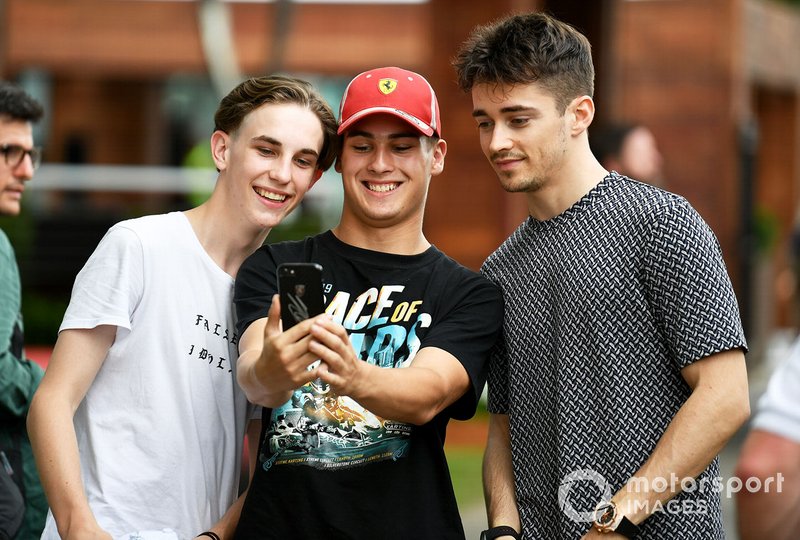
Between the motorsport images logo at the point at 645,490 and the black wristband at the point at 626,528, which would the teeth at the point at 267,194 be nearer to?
the motorsport images logo at the point at 645,490

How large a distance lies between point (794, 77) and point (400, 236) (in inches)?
735

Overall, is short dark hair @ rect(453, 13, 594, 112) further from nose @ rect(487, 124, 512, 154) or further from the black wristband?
the black wristband

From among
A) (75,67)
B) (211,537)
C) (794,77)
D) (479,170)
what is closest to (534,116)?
(211,537)

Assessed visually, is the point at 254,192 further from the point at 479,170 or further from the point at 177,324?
the point at 479,170

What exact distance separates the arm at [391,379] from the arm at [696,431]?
0.54 metres

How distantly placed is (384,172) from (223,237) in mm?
528

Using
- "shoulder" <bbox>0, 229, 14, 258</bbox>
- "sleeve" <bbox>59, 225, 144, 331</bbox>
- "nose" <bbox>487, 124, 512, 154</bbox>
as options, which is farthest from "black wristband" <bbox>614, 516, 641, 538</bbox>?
"shoulder" <bbox>0, 229, 14, 258</bbox>

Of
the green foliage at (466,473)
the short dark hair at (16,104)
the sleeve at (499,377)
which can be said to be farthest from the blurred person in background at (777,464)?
the green foliage at (466,473)

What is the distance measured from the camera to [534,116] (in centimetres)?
314

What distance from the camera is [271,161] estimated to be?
3283 mm

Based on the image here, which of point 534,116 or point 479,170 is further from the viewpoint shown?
point 479,170

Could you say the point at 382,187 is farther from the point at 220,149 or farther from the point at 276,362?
the point at 276,362

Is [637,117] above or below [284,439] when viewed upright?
above

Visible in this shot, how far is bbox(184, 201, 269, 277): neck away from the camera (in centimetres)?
329
